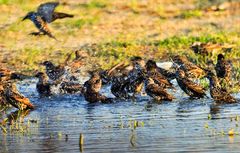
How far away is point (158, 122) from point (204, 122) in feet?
2.16

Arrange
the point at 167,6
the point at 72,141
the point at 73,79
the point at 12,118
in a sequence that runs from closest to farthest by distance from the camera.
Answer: the point at 72,141
the point at 12,118
the point at 73,79
the point at 167,6

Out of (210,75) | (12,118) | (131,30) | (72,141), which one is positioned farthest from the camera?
(131,30)

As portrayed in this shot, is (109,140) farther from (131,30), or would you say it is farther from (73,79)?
(131,30)

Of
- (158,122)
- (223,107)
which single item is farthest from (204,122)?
(223,107)

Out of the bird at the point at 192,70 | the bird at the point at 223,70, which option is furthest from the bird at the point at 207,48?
the bird at the point at 192,70

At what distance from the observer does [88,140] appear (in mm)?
11664

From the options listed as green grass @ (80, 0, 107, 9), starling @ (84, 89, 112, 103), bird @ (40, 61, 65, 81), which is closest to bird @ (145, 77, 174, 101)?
starling @ (84, 89, 112, 103)

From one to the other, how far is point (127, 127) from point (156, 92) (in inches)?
117

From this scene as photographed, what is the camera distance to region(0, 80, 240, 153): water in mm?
11133

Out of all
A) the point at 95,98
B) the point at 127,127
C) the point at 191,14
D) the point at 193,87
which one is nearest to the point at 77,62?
the point at 95,98

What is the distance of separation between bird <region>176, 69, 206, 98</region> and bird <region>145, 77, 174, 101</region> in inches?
13.3

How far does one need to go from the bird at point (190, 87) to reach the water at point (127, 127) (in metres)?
0.17

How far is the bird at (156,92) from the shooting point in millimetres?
15445

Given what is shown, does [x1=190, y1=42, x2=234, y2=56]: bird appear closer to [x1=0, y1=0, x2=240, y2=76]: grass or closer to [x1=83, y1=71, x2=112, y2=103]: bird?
[x1=0, y1=0, x2=240, y2=76]: grass
